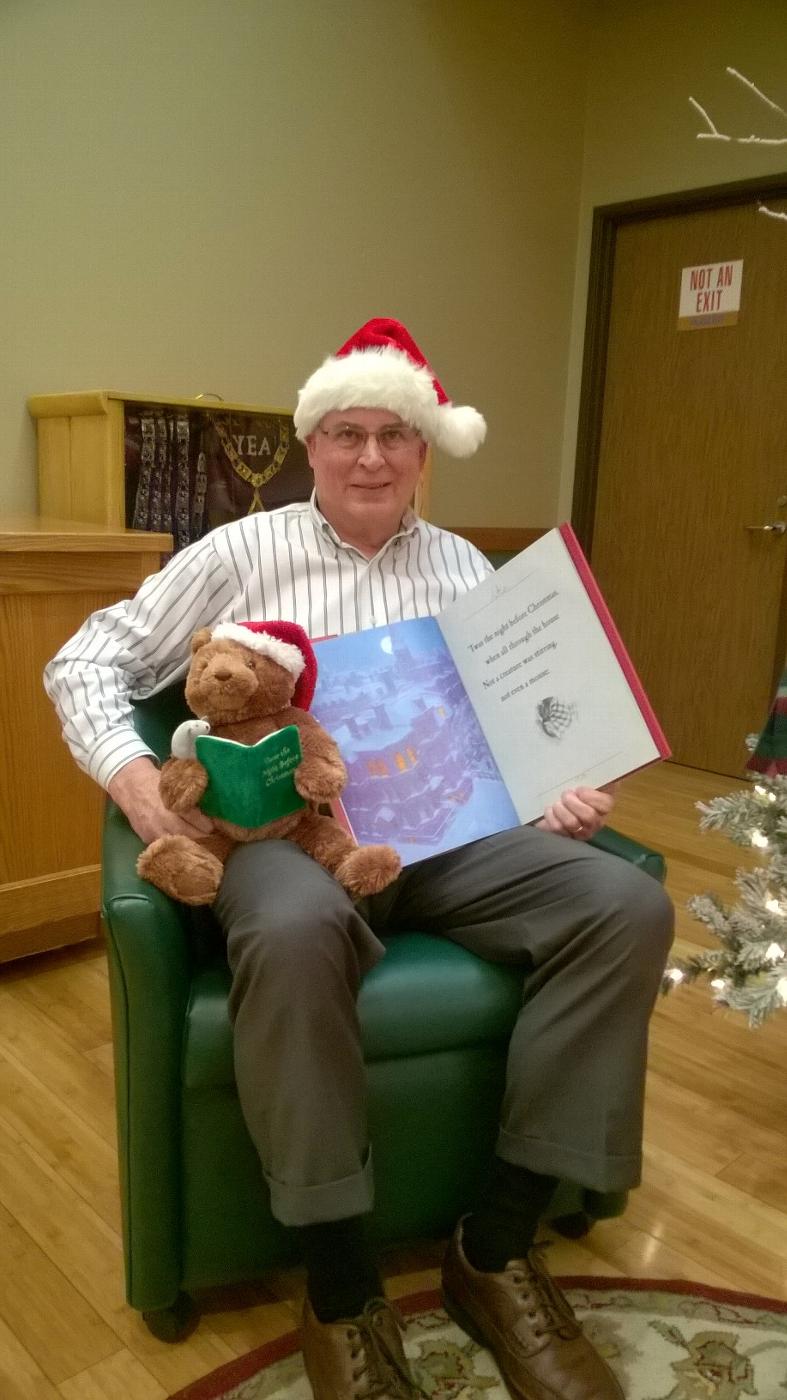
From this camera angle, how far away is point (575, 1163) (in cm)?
108

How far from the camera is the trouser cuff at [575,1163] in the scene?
3.54ft

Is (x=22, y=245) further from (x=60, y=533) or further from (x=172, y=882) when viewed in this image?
(x=172, y=882)

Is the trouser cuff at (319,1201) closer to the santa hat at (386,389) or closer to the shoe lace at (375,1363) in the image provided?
the shoe lace at (375,1363)

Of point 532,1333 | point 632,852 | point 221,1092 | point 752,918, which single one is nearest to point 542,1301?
point 532,1333

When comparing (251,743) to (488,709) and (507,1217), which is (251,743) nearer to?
(488,709)

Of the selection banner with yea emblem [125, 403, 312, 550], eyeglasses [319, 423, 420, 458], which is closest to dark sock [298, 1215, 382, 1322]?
eyeglasses [319, 423, 420, 458]

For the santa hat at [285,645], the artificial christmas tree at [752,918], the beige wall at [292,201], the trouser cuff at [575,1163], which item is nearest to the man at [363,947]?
the trouser cuff at [575,1163]

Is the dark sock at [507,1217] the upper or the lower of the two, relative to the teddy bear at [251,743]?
lower

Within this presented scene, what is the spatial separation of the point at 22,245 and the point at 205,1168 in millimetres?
2017

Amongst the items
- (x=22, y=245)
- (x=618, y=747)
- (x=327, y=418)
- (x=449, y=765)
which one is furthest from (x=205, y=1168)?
(x=22, y=245)

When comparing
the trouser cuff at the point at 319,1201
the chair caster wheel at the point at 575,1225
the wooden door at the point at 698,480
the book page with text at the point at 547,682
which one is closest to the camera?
the trouser cuff at the point at 319,1201

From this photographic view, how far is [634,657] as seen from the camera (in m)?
3.71

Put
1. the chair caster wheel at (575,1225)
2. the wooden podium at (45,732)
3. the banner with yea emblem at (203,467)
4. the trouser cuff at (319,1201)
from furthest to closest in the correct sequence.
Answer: the banner with yea emblem at (203,467) → the wooden podium at (45,732) → the chair caster wheel at (575,1225) → the trouser cuff at (319,1201)

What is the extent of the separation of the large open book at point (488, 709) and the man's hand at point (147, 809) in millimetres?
197
